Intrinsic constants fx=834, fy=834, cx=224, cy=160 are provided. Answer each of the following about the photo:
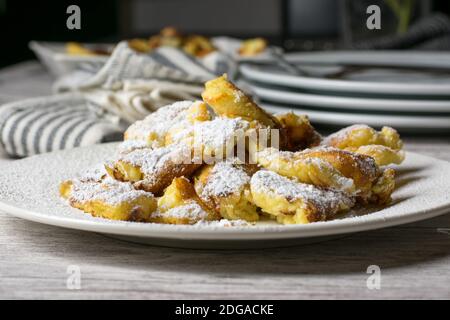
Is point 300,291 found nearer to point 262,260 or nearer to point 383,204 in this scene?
point 262,260

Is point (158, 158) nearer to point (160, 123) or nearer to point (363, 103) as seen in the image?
point (160, 123)

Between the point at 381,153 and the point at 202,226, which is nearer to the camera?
the point at 202,226

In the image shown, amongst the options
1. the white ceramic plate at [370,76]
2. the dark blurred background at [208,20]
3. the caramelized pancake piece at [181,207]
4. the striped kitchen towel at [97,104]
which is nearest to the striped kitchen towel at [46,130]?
the striped kitchen towel at [97,104]

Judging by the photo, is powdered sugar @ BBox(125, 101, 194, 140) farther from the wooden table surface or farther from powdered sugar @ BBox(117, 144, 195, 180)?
the wooden table surface

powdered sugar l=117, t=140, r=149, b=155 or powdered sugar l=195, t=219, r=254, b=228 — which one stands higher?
powdered sugar l=117, t=140, r=149, b=155

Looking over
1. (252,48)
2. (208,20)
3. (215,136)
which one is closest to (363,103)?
(215,136)

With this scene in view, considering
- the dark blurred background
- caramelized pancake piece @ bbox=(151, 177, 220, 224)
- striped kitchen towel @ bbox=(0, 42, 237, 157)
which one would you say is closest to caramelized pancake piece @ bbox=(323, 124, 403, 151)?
caramelized pancake piece @ bbox=(151, 177, 220, 224)

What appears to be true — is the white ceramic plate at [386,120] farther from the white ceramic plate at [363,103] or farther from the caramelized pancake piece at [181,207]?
the caramelized pancake piece at [181,207]

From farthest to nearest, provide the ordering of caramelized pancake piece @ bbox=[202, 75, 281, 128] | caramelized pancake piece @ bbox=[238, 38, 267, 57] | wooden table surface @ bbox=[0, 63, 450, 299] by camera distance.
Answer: caramelized pancake piece @ bbox=[238, 38, 267, 57] < caramelized pancake piece @ bbox=[202, 75, 281, 128] < wooden table surface @ bbox=[0, 63, 450, 299]
